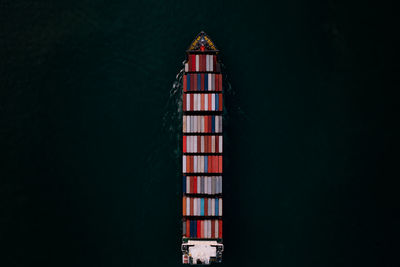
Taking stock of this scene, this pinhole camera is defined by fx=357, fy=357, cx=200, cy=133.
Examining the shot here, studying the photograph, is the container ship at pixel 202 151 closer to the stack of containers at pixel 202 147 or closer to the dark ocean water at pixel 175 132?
the stack of containers at pixel 202 147

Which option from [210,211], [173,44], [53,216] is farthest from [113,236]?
[173,44]

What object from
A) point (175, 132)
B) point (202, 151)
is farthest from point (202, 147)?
point (175, 132)

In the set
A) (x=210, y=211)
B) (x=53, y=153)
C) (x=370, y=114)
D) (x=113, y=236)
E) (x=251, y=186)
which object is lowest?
(x=113, y=236)

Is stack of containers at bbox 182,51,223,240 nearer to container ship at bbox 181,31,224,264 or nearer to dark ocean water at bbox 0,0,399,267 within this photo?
container ship at bbox 181,31,224,264

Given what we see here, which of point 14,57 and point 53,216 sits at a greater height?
point 14,57

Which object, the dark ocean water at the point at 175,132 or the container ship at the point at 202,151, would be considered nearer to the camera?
the container ship at the point at 202,151

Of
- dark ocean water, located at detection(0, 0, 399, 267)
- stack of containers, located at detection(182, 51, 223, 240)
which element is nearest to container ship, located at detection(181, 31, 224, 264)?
stack of containers, located at detection(182, 51, 223, 240)

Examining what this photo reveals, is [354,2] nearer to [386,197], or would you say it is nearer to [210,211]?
[386,197]

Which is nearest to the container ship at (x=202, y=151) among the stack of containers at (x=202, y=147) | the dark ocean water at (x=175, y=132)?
the stack of containers at (x=202, y=147)
